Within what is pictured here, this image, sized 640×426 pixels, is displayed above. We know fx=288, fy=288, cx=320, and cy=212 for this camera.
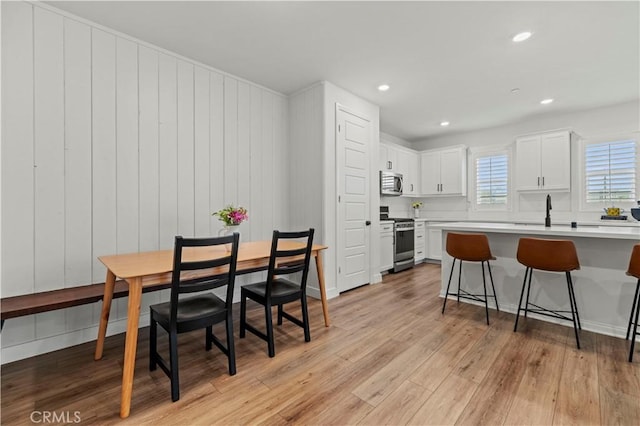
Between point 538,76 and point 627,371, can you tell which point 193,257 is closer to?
point 627,371

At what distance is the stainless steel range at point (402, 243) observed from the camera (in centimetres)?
519

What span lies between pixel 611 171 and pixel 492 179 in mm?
1701

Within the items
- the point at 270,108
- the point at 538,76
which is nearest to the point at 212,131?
the point at 270,108

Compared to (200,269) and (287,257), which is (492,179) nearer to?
(287,257)

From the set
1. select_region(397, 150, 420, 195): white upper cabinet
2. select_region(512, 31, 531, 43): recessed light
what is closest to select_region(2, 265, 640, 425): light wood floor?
select_region(512, 31, 531, 43): recessed light

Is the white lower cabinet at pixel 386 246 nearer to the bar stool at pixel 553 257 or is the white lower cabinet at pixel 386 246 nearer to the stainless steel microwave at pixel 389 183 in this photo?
the stainless steel microwave at pixel 389 183

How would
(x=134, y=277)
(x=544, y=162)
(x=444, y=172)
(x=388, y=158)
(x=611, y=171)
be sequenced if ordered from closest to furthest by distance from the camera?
(x=134, y=277)
(x=611, y=171)
(x=544, y=162)
(x=388, y=158)
(x=444, y=172)

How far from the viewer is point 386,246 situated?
5023 millimetres

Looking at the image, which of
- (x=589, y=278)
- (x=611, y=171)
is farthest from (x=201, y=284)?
(x=611, y=171)

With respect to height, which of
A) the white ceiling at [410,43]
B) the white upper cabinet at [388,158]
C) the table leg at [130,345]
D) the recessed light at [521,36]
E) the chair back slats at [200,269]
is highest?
the white ceiling at [410,43]

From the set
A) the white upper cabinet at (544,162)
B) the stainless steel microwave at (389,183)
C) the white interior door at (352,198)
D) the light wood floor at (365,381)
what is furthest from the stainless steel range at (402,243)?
the light wood floor at (365,381)

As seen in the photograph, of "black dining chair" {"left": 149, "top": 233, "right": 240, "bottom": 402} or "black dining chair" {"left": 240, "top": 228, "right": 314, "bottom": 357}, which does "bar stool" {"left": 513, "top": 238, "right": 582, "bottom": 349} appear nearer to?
"black dining chair" {"left": 240, "top": 228, "right": 314, "bottom": 357}

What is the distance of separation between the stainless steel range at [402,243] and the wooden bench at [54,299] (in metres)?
3.97

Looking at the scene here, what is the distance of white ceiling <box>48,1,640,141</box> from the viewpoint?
240 cm
